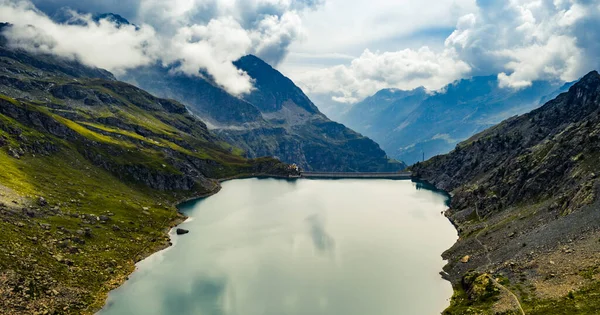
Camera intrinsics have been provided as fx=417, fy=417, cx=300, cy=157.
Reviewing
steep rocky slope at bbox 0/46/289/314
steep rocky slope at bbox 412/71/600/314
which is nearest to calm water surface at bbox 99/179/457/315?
steep rocky slope at bbox 0/46/289/314

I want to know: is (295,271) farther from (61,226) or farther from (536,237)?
(61,226)

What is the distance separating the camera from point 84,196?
488 ft

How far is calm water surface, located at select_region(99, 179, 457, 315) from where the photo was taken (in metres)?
89.3

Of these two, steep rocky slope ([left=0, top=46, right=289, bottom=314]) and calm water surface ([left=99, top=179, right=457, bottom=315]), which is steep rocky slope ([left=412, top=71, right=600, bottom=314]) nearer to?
calm water surface ([left=99, top=179, right=457, bottom=315])

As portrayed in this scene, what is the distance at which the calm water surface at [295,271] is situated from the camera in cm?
8931

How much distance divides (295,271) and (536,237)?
59.1m

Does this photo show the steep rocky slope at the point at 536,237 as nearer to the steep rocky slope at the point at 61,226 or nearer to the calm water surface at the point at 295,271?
the calm water surface at the point at 295,271

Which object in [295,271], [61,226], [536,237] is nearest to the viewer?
[536,237]

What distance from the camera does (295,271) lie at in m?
111

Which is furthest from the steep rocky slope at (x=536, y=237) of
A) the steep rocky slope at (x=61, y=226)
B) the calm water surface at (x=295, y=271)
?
the steep rocky slope at (x=61, y=226)

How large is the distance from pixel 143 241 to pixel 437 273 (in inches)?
3415

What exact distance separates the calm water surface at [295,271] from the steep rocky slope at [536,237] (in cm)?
939

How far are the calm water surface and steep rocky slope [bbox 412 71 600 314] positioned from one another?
9388mm

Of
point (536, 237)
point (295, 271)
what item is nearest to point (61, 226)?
point (295, 271)
